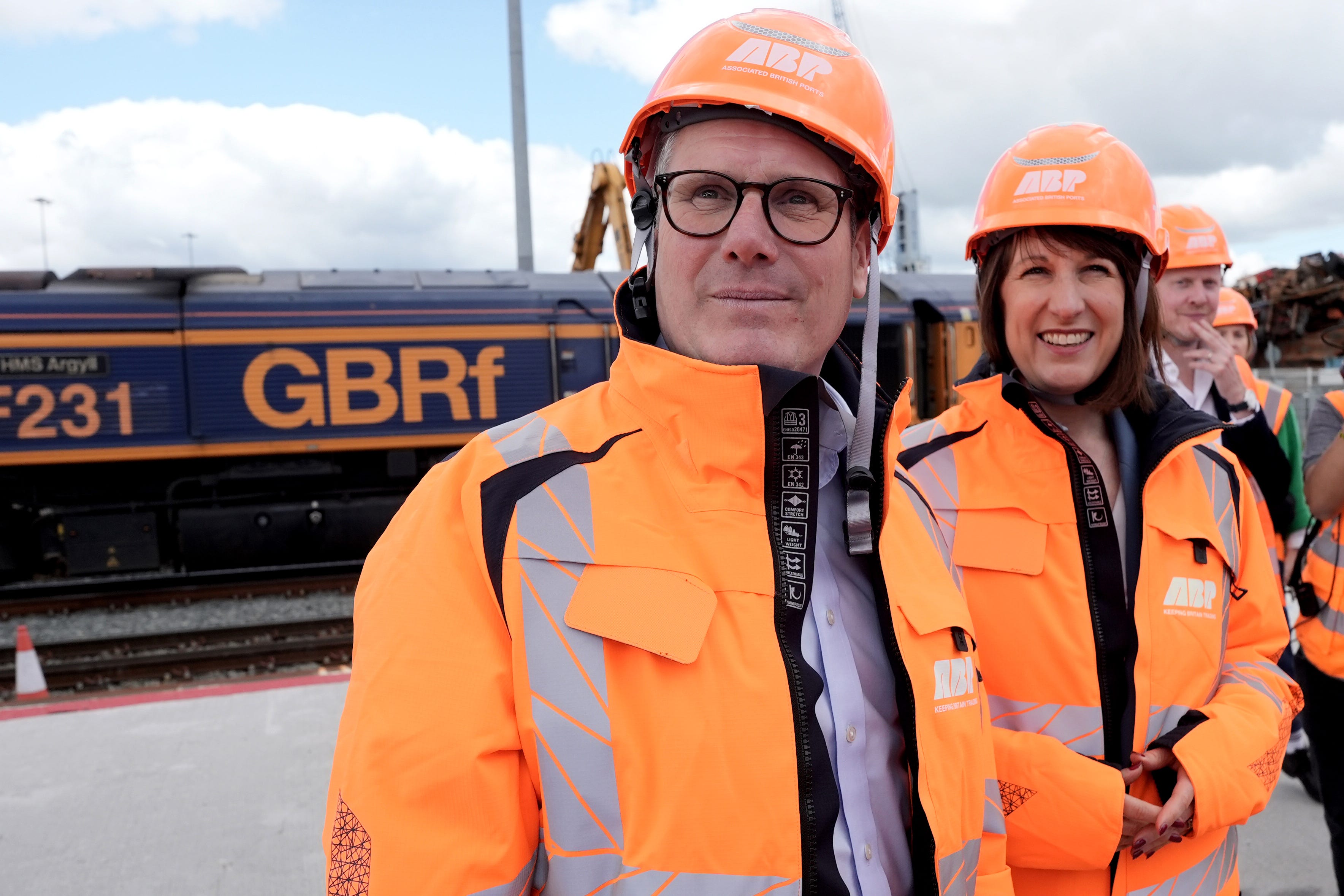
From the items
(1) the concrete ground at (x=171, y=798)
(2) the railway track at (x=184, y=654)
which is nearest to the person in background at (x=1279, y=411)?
(1) the concrete ground at (x=171, y=798)

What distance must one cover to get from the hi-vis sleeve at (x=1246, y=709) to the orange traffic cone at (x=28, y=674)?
6.02 m

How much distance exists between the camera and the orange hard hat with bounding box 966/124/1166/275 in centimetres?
167

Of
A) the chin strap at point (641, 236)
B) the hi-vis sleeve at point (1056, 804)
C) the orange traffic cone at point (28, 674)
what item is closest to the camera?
the chin strap at point (641, 236)

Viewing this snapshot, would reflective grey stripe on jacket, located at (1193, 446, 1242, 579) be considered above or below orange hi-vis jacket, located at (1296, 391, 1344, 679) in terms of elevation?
above

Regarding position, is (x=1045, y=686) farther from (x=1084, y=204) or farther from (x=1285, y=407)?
(x=1285, y=407)

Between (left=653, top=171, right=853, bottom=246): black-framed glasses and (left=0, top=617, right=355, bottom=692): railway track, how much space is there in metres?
5.65

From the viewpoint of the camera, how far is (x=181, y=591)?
7508 millimetres

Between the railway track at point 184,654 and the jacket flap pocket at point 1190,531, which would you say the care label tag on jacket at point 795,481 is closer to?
the jacket flap pocket at point 1190,531

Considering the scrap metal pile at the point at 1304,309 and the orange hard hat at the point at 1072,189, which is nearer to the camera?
the orange hard hat at the point at 1072,189

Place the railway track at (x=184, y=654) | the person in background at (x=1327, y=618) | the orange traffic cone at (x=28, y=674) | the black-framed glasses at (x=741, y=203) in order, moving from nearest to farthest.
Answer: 1. the black-framed glasses at (x=741, y=203)
2. the person in background at (x=1327, y=618)
3. the orange traffic cone at (x=28, y=674)
4. the railway track at (x=184, y=654)

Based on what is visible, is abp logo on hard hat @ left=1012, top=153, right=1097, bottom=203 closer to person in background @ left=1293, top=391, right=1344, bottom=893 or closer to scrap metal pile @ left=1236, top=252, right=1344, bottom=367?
person in background @ left=1293, top=391, right=1344, bottom=893

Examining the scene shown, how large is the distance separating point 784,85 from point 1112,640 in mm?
1078

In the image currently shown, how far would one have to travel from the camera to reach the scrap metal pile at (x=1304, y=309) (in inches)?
561

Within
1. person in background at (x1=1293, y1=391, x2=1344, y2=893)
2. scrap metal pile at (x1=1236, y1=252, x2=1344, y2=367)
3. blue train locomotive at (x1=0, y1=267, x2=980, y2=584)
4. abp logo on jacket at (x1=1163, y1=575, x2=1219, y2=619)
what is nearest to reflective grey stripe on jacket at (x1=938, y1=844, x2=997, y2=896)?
abp logo on jacket at (x1=1163, y1=575, x2=1219, y2=619)
